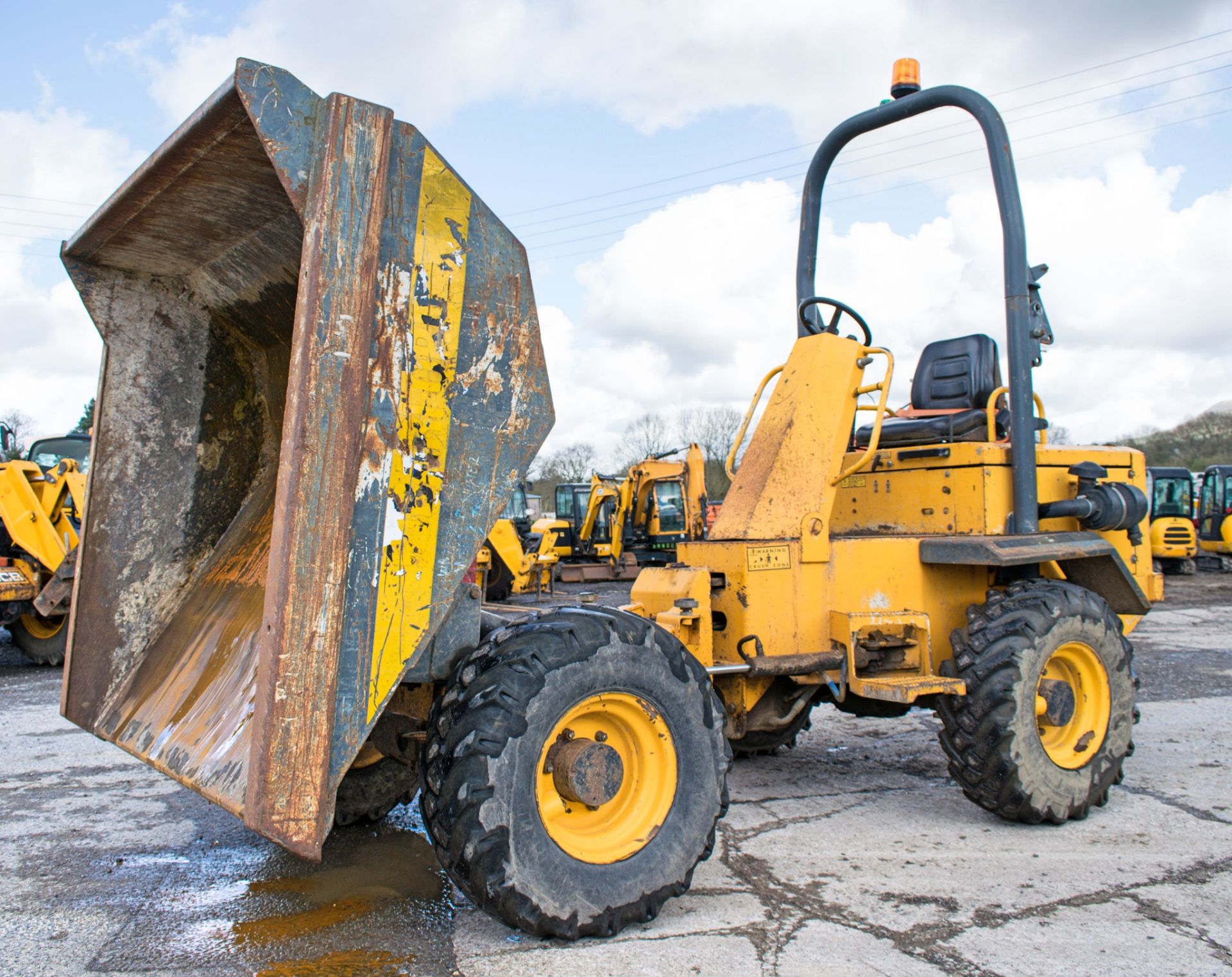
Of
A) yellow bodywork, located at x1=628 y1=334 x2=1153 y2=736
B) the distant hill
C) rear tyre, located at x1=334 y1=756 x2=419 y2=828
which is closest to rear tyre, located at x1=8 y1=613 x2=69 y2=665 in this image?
rear tyre, located at x1=334 y1=756 x2=419 y2=828

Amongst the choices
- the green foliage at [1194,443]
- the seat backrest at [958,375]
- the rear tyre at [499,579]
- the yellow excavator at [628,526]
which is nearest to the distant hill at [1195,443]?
the green foliage at [1194,443]

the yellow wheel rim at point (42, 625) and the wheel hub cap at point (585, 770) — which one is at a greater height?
the wheel hub cap at point (585, 770)

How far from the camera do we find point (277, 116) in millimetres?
2568

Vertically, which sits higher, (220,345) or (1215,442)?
(1215,442)

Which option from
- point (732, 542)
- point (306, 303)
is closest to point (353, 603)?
point (306, 303)

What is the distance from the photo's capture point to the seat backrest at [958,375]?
17.6 ft

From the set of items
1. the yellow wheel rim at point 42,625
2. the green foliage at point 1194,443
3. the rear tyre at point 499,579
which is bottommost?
the yellow wheel rim at point 42,625

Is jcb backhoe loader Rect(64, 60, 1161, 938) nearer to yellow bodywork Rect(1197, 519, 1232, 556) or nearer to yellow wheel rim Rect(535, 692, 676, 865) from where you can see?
yellow wheel rim Rect(535, 692, 676, 865)

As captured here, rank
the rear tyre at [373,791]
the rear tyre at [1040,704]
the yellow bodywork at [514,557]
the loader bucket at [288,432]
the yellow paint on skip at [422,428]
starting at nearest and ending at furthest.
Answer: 1. the loader bucket at [288,432]
2. the yellow paint on skip at [422,428]
3. the rear tyre at [373,791]
4. the rear tyre at [1040,704]
5. the yellow bodywork at [514,557]

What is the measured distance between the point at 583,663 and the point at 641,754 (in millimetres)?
454

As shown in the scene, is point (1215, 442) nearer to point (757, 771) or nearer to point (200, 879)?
point (757, 771)

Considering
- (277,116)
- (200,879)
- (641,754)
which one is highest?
(277,116)

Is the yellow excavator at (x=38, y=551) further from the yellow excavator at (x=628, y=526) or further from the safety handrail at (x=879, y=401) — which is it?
the yellow excavator at (x=628, y=526)

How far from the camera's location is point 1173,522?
65.8 ft
